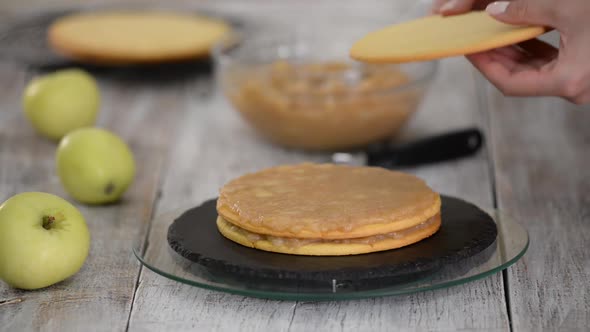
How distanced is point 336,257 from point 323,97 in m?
0.75

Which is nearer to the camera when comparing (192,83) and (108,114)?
(108,114)

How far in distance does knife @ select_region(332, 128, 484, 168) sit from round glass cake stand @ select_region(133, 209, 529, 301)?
58 centimetres

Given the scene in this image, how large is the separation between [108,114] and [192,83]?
35 cm

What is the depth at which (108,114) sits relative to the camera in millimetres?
2400

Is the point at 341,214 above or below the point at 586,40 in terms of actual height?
below

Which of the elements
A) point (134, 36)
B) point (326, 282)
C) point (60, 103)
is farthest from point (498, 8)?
point (134, 36)

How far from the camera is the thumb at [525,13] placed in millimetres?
1374

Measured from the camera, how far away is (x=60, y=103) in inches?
84.0

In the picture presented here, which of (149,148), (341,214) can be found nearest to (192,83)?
(149,148)

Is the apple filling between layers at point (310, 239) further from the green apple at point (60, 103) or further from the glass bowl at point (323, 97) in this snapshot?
the green apple at point (60, 103)

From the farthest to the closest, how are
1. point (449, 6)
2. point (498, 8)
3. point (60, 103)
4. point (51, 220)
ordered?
point (60, 103) < point (449, 6) < point (498, 8) < point (51, 220)

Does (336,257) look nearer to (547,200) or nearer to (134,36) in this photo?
(547,200)

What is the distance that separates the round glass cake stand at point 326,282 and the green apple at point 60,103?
Result: 844 millimetres

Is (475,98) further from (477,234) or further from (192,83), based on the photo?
(477,234)
